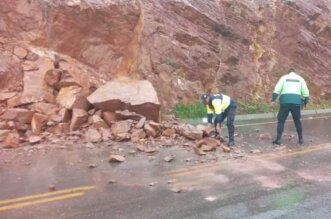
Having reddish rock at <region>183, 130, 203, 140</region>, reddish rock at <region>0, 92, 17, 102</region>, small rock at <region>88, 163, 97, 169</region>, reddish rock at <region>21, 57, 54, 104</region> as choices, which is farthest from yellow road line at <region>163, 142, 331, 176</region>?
reddish rock at <region>0, 92, 17, 102</region>

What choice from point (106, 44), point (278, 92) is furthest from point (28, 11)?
point (278, 92)

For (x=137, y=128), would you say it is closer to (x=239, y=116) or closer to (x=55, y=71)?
(x=55, y=71)

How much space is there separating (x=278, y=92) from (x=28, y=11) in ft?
20.7

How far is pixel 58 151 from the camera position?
8586 millimetres

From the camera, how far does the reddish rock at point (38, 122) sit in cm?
944

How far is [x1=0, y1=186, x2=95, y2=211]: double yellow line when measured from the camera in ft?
18.7

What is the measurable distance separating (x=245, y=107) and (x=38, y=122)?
336 inches

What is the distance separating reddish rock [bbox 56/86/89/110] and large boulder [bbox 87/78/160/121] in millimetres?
197

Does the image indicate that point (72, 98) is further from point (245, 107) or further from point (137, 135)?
point (245, 107)

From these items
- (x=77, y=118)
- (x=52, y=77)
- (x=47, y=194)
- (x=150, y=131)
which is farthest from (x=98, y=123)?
(x=47, y=194)

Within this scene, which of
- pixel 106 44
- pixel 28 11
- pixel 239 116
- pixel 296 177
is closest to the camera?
pixel 296 177

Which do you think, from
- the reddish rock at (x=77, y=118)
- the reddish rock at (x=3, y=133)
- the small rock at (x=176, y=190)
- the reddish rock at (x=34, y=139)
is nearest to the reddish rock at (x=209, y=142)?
the reddish rock at (x=77, y=118)

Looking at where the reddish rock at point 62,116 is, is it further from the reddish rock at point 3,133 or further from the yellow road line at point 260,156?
the yellow road line at point 260,156

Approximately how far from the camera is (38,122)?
9.55 m
